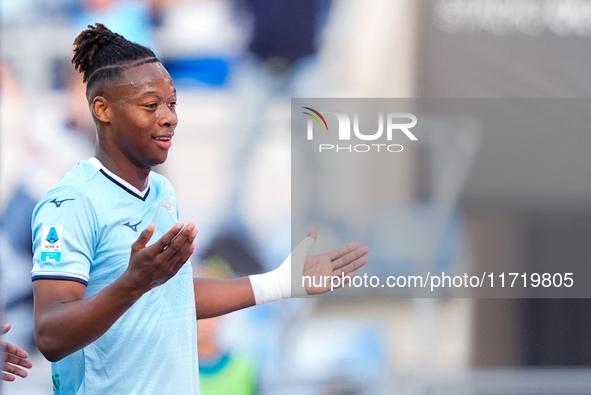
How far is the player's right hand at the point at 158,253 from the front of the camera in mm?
1377

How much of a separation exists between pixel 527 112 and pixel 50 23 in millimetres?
2002

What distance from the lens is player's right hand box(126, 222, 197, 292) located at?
138 cm

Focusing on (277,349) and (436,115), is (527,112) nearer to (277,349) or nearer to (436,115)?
(436,115)

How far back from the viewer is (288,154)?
8.78 feet

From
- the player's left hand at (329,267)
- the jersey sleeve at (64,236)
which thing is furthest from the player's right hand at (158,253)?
the player's left hand at (329,267)

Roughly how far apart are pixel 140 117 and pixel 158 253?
0.52m

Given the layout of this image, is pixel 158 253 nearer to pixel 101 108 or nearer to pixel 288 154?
pixel 101 108

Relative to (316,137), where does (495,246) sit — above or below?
below

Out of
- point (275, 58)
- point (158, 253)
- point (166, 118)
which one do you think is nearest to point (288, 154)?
point (275, 58)

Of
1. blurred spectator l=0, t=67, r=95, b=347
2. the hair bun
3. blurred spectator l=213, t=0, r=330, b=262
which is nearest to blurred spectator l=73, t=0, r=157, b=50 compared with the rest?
blurred spectator l=0, t=67, r=95, b=347

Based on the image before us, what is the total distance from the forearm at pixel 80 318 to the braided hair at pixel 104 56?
25.3 inches

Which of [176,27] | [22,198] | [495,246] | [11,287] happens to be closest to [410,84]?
[495,246]

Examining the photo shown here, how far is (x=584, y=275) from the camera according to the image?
2.73m

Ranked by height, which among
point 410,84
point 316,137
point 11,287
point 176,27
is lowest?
point 11,287
